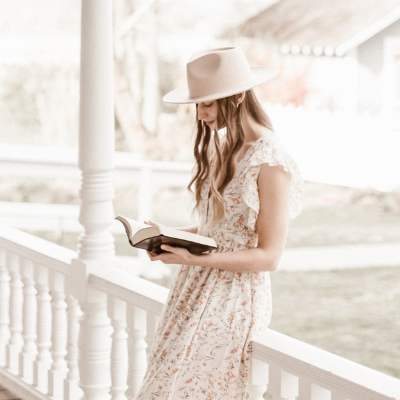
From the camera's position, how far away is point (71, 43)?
1367 centimetres

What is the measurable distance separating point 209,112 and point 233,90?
0.32 feet

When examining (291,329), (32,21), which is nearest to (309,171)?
(291,329)

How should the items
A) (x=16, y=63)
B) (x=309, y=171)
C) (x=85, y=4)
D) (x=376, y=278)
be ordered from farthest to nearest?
(x=16, y=63), (x=309, y=171), (x=376, y=278), (x=85, y=4)

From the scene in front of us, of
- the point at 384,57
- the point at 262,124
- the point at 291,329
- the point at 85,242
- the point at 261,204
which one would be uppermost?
the point at 384,57

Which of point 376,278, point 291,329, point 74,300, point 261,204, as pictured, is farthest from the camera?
point 376,278

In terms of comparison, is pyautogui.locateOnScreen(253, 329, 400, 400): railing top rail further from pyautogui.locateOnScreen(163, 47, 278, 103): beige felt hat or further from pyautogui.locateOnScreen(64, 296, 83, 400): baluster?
pyautogui.locateOnScreen(64, 296, 83, 400): baluster

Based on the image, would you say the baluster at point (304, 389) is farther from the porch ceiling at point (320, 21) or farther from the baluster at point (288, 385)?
the porch ceiling at point (320, 21)

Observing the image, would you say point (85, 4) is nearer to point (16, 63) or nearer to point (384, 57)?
Result: point (16, 63)

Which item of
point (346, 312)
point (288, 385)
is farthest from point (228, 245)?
point (346, 312)

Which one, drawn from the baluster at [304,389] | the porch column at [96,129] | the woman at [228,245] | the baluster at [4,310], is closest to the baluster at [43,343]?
the baluster at [4,310]

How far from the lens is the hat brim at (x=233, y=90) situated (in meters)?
1.92

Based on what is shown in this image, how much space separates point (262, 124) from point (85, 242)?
103 cm

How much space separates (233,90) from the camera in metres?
1.92

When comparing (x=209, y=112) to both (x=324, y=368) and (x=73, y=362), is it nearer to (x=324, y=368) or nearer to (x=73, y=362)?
(x=324, y=368)
